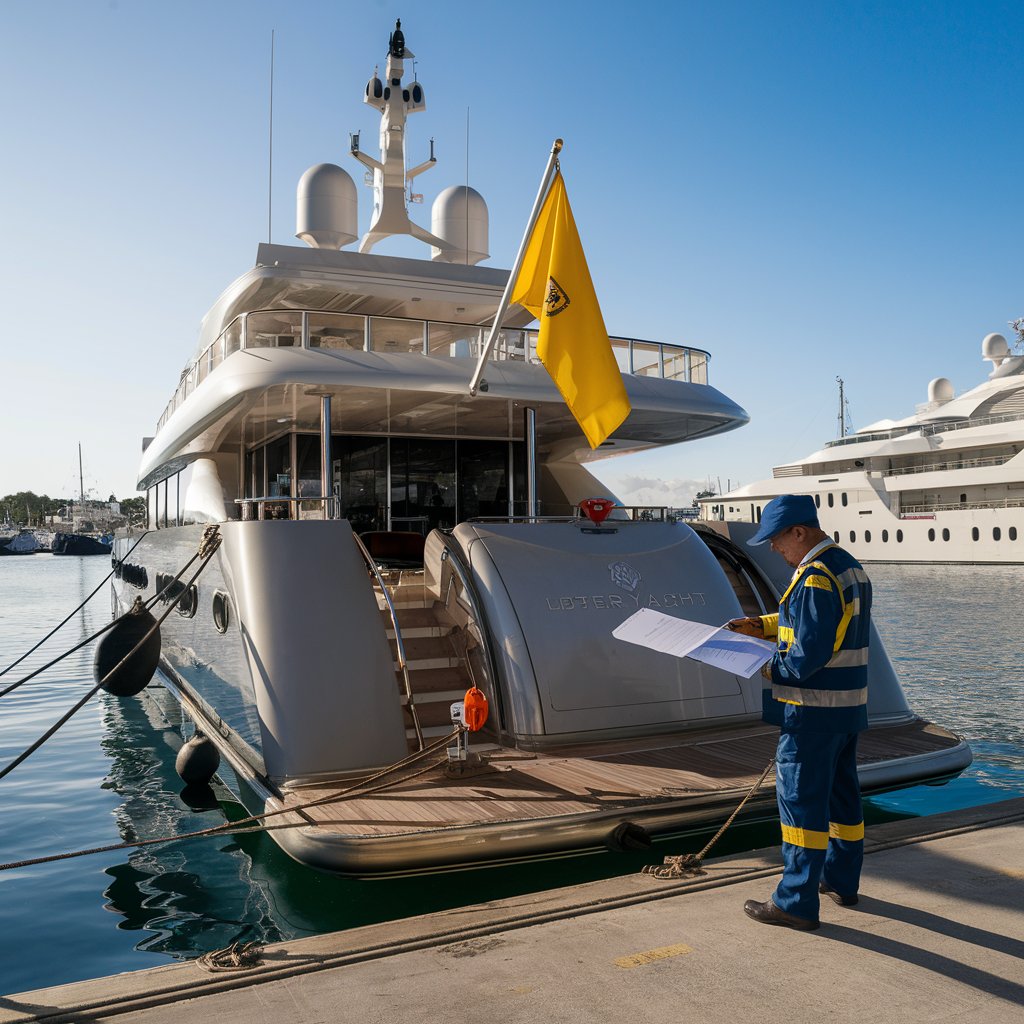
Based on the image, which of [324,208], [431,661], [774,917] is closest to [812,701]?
[774,917]

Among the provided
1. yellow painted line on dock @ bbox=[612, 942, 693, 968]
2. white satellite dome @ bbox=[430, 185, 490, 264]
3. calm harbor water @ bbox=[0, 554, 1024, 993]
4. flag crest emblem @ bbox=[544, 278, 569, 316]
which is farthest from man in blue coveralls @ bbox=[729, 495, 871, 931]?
white satellite dome @ bbox=[430, 185, 490, 264]

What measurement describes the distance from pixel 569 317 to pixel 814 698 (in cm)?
551

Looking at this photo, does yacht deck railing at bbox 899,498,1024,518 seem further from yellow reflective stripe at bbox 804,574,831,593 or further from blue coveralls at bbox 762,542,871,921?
yellow reflective stripe at bbox 804,574,831,593

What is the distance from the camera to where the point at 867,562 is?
56312mm

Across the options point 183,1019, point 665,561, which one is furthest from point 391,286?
point 183,1019

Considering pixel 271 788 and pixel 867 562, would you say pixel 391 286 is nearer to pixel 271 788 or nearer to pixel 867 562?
pixel 271 788

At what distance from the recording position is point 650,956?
3.94 m

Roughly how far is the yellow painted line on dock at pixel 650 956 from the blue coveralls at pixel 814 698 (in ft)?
1.85

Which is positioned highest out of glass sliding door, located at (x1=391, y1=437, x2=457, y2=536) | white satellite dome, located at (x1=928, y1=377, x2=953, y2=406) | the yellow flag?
white satellite dome, located at (x1=928, y1=377, x2=953, y2=406)

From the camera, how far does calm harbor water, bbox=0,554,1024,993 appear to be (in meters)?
5.77

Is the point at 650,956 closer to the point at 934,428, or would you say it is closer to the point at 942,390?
the point at 934,428

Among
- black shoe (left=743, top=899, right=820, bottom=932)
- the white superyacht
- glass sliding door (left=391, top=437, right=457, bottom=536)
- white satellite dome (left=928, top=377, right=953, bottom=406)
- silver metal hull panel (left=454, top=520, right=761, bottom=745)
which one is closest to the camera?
black shoe (left=743, top=899, right=820, bottom=932)

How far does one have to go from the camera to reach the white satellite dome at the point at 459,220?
52.5 ft

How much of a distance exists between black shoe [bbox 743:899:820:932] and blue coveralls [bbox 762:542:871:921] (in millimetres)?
28
